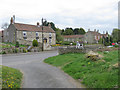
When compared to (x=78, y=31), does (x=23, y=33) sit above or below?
below

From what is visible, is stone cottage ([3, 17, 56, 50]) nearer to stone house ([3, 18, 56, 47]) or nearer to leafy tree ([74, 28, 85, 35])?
stone house ([3, 18, 56, 47])

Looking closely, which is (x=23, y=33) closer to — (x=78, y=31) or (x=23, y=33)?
(x=23, y=33)

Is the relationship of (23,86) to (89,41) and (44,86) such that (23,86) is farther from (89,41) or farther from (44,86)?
Answer: (89,41)

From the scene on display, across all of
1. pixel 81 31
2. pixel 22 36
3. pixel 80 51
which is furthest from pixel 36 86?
pixel 81 31

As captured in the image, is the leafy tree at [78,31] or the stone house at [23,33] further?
the leafy tree at [78,31]

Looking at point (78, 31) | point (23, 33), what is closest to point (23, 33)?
point (23, 33)

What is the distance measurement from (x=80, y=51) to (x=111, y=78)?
1129 centimetres

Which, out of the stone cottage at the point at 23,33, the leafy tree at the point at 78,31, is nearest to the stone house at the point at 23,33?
the stone cottage at the point at 23,33

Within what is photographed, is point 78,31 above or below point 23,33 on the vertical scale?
above

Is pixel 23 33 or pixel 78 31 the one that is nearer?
pixel 23 33

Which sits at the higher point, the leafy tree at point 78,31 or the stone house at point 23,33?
the leafy tree at point 78,31

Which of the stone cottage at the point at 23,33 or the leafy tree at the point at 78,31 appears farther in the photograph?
the leafy tree at the point at 78,31

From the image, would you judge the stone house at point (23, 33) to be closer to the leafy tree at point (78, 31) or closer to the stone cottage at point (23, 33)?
the stone cottage at point (23, 33)

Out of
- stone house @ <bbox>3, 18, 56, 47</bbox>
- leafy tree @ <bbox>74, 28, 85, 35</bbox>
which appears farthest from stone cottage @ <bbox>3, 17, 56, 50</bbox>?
leafy tree @ <bbox>74, 28, 85, 35</bbox>
